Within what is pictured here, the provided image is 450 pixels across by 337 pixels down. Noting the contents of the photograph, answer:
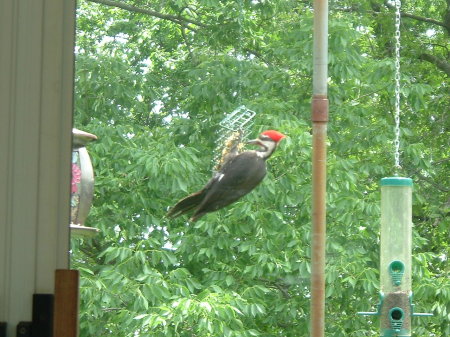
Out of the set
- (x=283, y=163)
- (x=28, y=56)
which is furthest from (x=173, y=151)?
(x=28, y=56)

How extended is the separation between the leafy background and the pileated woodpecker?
156 millimetres

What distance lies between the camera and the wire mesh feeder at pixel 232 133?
151 centimetres

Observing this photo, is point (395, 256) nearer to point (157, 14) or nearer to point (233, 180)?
point (233, 180)

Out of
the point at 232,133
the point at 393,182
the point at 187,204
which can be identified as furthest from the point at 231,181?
the point at 393,182

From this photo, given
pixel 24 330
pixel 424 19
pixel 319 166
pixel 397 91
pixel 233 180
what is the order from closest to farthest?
pixel 24 330 < pixel 233 180 < pixel 319 166 < pixel 397 91 < pixel 424 19

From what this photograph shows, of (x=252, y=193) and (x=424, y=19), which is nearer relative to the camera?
(x=252, y=193)

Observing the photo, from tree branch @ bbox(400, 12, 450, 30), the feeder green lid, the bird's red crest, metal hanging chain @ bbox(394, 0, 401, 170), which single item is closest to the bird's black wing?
the bird's red crest

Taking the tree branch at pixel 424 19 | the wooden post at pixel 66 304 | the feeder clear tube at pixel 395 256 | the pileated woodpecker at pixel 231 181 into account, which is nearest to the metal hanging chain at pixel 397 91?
the tree branch at pixel 424 19

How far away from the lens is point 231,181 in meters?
1.41

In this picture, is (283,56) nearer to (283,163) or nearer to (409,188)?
(283,163)

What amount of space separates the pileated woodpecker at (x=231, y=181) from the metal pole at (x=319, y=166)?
143mm

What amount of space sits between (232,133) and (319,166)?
174 millimetres

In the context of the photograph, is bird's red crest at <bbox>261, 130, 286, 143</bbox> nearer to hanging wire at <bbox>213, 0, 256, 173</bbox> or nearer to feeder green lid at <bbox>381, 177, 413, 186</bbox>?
hanging wire at <bbox>213, 0, 256, 173</bbox>

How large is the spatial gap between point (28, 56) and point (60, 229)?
0.07 meters
